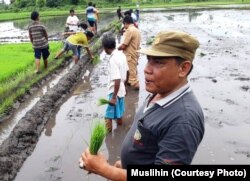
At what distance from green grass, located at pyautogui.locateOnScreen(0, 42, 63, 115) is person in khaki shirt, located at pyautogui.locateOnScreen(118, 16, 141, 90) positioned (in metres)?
2.66

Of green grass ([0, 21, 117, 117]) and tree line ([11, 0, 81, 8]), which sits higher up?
green grass ([0, 21, 117, 117])

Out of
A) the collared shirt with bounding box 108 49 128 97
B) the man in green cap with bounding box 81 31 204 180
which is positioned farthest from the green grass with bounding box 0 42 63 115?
the man in green cap with bounding box 81 31 204 180

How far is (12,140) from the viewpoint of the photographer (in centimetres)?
580

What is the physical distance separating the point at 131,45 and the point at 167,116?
663cm

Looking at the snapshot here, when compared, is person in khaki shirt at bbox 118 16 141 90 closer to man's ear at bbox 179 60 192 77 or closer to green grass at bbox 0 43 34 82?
green grass at bbox 0 43 34 82

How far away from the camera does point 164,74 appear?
81.1 inches

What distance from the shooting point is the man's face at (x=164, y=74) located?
204 centimetres

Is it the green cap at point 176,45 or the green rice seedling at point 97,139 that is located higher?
the green cap at point 176,45

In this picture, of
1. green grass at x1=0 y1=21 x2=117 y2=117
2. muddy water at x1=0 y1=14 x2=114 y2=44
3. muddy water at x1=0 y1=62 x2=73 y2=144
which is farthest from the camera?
muddy water at x1=0 y1=14 x2=114 y2=44

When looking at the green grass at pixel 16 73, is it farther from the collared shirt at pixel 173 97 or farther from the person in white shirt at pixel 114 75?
the collared shirt at pixel 173 97

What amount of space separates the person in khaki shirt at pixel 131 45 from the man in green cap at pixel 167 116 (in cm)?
600

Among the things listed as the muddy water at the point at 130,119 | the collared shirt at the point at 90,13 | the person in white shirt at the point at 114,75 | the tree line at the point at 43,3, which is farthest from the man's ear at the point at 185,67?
the tree line at the point at 43,3

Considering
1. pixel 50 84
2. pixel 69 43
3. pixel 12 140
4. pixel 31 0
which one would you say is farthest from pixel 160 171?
pixel 31 0

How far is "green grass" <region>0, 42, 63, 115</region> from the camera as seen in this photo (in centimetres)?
833
